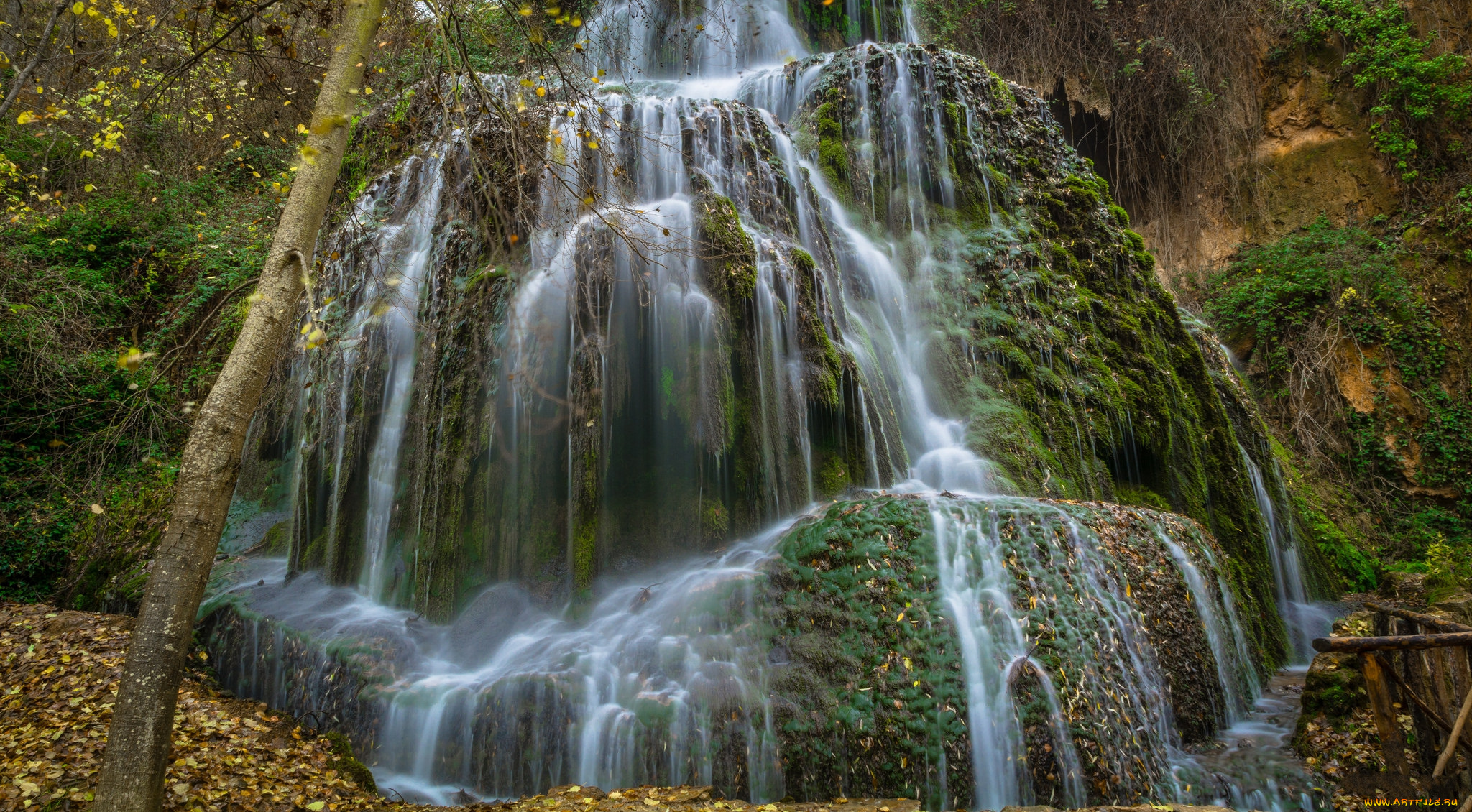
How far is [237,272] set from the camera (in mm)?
11438

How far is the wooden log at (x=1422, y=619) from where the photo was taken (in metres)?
3.93

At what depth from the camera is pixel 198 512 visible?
9.86 feet

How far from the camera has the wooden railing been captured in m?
3.78

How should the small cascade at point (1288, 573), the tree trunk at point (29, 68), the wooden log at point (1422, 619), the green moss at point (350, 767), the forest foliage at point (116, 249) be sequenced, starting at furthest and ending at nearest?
the small cascade at point (1288, 573) < the forest foliage at point (116, 249) < the tree trunk at point (29, 68) < the green moss at point (350, 767) < the wooden log at point (1422, 619)

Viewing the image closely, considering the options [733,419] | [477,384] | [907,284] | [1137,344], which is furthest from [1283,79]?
[477,384]

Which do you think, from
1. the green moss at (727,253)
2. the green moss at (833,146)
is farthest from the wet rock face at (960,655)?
the green moss at (833,146)

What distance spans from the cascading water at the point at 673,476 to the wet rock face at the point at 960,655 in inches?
1.5

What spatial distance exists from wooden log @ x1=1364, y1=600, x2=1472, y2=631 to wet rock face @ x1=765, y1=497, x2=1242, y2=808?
4.54ft

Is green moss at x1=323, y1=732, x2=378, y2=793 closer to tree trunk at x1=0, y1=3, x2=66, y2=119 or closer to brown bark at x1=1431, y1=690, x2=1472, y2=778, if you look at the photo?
tree trunk at x1=0, y1=3, x2=66, y2=119

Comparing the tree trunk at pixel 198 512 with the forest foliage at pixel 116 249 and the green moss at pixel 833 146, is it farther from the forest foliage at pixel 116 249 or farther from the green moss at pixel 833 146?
the green moss at pixel 833 146

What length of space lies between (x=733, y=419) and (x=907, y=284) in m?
4.21

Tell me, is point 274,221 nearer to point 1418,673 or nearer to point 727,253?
point 727,253

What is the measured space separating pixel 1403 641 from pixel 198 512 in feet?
19.3

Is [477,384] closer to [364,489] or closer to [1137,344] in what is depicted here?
[364,489]
